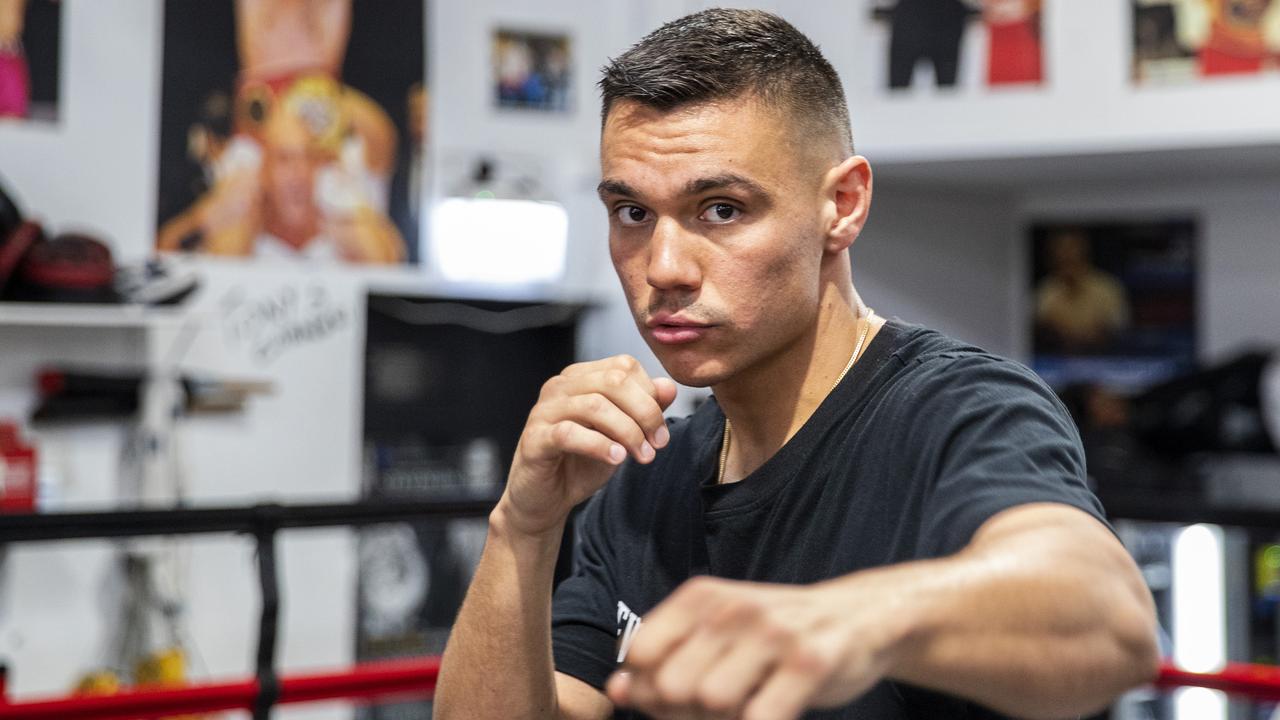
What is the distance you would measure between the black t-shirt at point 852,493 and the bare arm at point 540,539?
11cm

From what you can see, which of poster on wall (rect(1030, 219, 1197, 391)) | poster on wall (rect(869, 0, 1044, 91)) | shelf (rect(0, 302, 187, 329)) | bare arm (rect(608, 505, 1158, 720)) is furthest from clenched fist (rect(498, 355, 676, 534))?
poster on wall (rect(1030, 219, 1197, 391))

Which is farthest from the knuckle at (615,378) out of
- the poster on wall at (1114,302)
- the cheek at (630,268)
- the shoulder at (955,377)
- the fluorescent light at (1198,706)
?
the poster on wall at (1114,302)

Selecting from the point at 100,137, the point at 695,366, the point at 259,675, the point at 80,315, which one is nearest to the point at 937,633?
the point at 695,366

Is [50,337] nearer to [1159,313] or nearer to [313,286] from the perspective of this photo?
[313,286]

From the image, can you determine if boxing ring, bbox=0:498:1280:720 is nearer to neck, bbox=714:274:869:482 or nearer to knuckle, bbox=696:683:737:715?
neck, bbox=714:274:869:482

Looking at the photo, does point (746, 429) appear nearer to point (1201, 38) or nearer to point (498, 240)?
point (1201, 38)

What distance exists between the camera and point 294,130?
158 inches

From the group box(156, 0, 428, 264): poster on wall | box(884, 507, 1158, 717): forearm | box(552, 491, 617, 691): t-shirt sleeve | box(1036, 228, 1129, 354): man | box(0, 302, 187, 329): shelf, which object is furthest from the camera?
box(1036, 228, 1129, 354): man

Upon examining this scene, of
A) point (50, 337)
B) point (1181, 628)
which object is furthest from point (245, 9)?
point (1181, 628)

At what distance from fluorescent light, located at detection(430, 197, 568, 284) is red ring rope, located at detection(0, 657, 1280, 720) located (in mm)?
2372

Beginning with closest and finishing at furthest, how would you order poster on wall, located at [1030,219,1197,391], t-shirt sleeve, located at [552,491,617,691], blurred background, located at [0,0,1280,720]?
t-shirt sleeve, located at [552,491,617,691] → blurred background, located at [0,0,1280,720] → poster on wall, located at [1030,219,1197,391]

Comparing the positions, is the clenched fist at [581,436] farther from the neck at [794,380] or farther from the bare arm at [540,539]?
the neck at [794,380]

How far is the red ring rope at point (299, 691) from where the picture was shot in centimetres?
173

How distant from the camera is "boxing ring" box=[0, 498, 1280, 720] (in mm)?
1734
